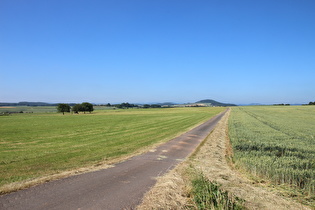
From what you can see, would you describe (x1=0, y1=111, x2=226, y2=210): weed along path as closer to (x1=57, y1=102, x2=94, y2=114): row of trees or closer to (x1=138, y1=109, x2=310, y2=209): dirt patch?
(x1=138, y1=109, x2=310, y2=209): dirt patch

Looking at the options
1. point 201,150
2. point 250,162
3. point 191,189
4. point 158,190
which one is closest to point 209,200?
point 191,189

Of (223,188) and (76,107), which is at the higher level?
(76,107)

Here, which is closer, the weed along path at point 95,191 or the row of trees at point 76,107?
the weed along path at point 95,191

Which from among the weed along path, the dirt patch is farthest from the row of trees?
the dirt patch

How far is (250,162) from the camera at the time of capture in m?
10.4

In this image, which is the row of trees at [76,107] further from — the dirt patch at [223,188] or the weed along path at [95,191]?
the dirt patch at [223,188]

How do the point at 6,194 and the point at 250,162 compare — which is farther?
the point at 250,162

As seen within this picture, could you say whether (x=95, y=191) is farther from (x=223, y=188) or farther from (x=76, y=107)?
(x=76, y=107)

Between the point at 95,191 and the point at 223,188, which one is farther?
the point at 223,188

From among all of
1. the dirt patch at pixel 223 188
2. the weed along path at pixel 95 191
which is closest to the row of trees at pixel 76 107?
the weed along path at pixel 95 191

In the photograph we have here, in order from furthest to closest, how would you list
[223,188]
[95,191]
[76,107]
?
[76,107] → [223,188] → [95,191]

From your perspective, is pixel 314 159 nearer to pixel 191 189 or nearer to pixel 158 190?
pixel 191 189

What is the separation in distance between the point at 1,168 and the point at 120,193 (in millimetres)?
8314

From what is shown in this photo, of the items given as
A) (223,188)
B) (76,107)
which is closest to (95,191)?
(223,188)
